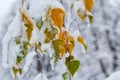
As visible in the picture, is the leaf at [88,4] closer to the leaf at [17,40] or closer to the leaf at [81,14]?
the leaf at [81,14]

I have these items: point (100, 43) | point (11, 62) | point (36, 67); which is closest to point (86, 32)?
point (100, 43)

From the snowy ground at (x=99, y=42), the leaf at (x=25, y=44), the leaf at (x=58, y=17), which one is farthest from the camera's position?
the snowy ground at (x=99, y=42)

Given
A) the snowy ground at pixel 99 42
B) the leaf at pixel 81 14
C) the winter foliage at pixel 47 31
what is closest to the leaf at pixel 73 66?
the winter foliage at pixel 47 31

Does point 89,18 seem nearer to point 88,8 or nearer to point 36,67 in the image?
point 88,8

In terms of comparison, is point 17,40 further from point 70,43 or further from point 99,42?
point 99,42

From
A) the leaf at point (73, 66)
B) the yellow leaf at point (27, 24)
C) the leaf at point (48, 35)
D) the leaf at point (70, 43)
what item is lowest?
the leaf at point (73, 66)

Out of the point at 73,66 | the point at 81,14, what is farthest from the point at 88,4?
the point at 73,66

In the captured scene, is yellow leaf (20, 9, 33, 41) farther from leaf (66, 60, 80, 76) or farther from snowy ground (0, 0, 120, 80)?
snowy ground (0, 0, 120, 80)
